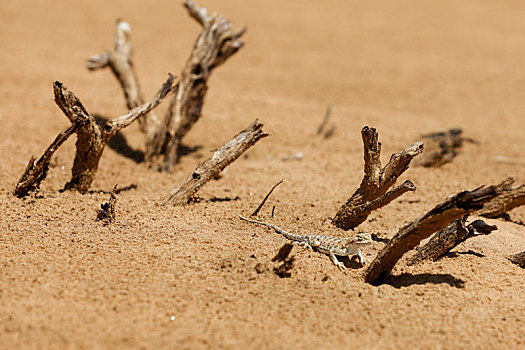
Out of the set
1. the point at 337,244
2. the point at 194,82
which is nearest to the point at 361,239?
the point at 337,244

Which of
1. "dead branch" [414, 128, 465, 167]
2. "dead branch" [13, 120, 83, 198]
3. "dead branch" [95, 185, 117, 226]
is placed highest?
"dead branch" [414, 128, 465, 167]

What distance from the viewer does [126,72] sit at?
264 inches

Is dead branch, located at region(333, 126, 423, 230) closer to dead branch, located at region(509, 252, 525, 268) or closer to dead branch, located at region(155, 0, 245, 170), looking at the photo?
dead branch, located at region(509, 252, 525, 268)

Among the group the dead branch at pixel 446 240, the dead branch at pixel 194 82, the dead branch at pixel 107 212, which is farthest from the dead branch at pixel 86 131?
the dead branch at pixel 446 240

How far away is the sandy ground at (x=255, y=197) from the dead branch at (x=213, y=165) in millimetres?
148

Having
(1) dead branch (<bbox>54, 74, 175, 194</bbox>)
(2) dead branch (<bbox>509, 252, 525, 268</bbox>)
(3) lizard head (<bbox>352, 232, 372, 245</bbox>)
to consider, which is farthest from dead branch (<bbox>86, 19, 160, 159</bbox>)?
(2) dead branch (<bbox>509, 252, 525, 268</bbox>)

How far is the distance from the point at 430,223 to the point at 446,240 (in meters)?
0.71

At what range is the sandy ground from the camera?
10.6 ft

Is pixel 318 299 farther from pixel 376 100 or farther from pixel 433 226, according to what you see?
pixel 376 100

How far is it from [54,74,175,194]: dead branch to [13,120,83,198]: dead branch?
0.09 meters

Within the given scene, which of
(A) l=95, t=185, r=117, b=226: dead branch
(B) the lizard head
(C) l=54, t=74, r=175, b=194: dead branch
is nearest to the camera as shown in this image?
(B) the lizard head

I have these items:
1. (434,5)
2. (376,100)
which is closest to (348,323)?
(376,100)

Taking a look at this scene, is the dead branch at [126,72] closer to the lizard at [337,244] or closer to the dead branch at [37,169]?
the dead branch at [37,169]

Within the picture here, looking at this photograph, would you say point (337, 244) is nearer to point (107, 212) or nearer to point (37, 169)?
point (107, 212)
